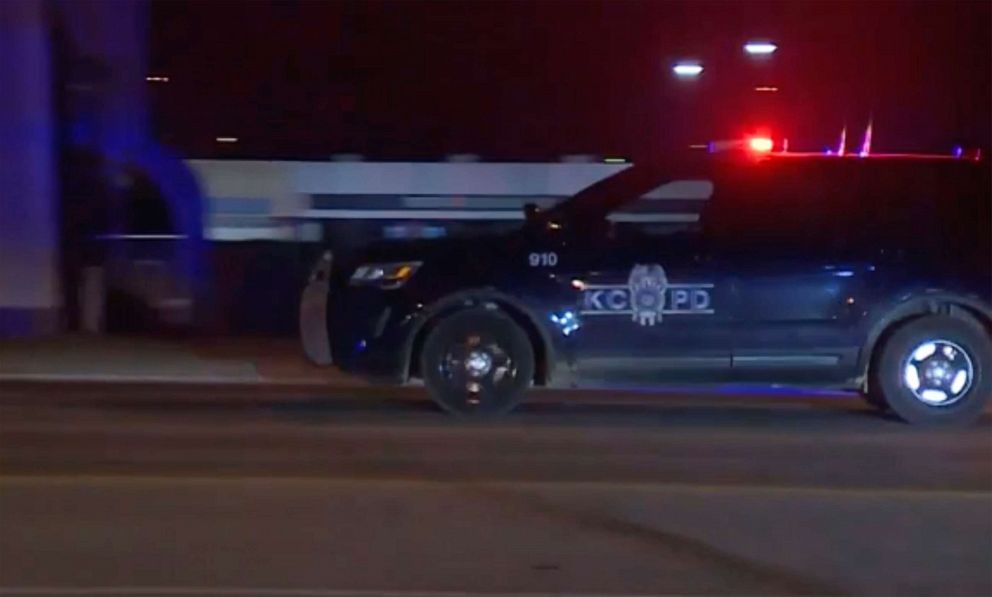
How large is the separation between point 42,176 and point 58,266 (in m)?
0.88

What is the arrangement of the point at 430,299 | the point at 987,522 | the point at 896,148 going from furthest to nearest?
the point at 896,148 → the point at 430,299 → the point at 987,522

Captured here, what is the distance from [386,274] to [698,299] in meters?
1.98

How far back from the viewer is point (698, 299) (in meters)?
12.7

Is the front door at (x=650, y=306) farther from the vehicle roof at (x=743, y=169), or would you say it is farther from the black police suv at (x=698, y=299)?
the vehicle roof at (x=743, y=169)

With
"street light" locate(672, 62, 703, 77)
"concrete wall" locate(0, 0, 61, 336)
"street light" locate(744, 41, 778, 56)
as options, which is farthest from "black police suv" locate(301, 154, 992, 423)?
"street light" locate(672, 62, 703, 77)

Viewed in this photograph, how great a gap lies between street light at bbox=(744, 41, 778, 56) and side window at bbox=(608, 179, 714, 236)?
13946 millimetres

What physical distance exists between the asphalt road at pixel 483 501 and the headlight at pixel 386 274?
2.88 ft

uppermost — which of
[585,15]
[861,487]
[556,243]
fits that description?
[585,15]

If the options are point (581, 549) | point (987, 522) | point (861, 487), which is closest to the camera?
point (581, 549)

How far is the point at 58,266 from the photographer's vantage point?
18812 mm

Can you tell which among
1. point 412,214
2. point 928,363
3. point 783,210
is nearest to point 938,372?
point 928,363

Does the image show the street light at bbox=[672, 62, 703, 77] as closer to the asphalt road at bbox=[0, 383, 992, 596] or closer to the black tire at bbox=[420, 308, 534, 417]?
the asphalt road at bbox=[0, 383, 992, 596]

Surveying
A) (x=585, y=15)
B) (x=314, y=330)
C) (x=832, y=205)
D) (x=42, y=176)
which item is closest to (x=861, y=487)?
(x=832, y=205)

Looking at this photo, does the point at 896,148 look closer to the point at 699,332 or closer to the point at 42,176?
the point at 42,176
